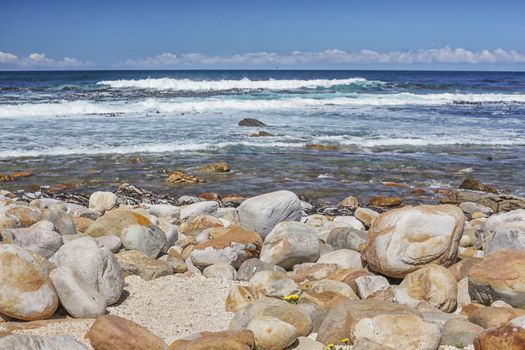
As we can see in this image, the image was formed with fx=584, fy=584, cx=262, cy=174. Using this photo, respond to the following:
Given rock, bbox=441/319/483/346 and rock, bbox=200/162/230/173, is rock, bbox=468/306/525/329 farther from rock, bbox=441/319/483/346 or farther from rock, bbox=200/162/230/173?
rock, bbox=200/162/230/173

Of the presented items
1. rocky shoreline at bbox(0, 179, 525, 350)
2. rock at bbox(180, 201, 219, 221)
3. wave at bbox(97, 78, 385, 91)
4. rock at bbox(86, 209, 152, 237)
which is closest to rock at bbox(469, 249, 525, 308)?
rocky shoreline at bbox(0, 179, 525, 350)

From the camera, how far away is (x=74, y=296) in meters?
5.10

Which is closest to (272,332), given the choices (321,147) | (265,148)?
(265,148)

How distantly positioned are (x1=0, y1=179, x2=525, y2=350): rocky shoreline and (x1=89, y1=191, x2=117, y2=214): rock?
5.40 feet

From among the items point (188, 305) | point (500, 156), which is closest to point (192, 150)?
point (500, 156)

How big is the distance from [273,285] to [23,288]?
2.26 m

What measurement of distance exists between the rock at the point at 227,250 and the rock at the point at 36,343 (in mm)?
2962

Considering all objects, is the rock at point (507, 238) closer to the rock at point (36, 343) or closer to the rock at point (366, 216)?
the rock at point (366, 216)

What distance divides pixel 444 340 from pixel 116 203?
684cm

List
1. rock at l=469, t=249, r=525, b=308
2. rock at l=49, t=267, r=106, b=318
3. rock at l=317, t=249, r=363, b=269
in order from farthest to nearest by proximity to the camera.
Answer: rock at l=317, t=249, r=363, b=269 → rock at l=469, t=249, r=525, b=308 → rock at l=49, t=267, r=106, b=318

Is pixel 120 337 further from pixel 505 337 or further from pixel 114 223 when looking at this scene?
pixel 114 223

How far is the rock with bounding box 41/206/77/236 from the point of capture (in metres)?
7.41

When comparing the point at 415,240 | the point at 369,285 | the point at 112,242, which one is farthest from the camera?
the point at 112,242

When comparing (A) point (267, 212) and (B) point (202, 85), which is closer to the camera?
(A) point (267, 212)
